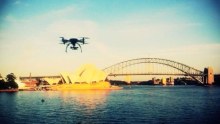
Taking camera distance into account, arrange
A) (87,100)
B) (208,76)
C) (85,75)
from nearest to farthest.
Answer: (87,100)
(85,75)
(208,76)

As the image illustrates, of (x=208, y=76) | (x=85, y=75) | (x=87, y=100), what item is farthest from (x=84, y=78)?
(x=87, y=100)

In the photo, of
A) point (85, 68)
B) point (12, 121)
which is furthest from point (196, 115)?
point (85, 68)

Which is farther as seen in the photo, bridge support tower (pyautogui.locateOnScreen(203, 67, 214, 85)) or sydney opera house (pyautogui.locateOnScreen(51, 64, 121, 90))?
bridge support tower (pyautogui.locateOnScreen(203, 67, 214, 85))

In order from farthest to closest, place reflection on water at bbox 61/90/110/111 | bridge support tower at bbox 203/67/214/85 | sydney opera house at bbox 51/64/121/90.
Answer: bridge support tower at bbox 203/67/214/85 < sydney opera house at bbox 51/64/121/90 < reflection on water at bbox 61/90/110/111

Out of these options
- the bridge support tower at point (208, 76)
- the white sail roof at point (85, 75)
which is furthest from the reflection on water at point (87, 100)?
the bridge support tower at point (208, 76)

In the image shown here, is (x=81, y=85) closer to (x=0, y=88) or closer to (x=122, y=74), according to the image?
(x=122, y=74)

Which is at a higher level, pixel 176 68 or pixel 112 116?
pixel 176 68

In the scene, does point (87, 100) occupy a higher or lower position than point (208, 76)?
lower

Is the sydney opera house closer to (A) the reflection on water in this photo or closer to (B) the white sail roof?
(B) the white sail roof

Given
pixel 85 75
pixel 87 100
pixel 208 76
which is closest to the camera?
pixel 87 100

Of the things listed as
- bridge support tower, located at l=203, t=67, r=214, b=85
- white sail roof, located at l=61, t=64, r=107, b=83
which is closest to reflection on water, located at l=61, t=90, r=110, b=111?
white sail roof, located at l=61, t=64, r=107, b=83

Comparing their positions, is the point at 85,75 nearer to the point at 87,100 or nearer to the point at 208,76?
the point at 208,76
